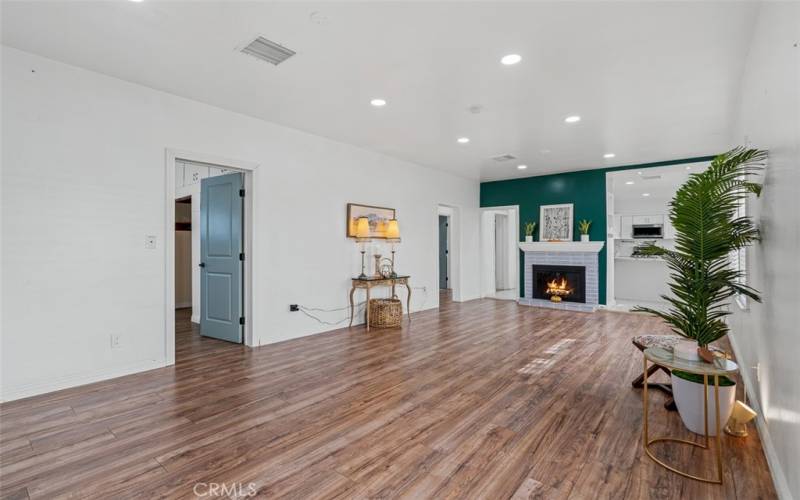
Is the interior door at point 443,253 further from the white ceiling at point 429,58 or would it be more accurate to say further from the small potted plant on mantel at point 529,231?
the white ceiling at point 429,58

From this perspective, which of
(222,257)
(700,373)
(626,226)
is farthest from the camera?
(626,226)

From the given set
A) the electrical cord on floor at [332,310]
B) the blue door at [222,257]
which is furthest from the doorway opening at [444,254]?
the blue door at [222,257]

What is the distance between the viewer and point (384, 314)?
5656 mm

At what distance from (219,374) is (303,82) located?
2834 mm

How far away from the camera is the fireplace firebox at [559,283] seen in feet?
24.6

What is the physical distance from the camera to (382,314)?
566cm

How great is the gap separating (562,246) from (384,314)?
411 centimetres

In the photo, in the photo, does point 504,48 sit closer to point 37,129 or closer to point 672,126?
point 672,126

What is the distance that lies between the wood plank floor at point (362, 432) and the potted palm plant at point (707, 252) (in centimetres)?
34

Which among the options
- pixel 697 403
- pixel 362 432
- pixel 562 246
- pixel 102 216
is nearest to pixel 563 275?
pixel 562 246

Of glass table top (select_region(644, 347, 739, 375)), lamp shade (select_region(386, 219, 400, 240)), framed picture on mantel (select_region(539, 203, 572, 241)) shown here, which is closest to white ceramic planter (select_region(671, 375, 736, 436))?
glass table top (select_region(644, 347, 739, 375))

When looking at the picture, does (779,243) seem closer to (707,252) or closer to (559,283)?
(707,252)

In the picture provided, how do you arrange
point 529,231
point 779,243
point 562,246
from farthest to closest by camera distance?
point 529,231 < point 562,246 < point 779,243

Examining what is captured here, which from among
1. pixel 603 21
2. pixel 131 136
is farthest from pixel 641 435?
pixel 131 136
